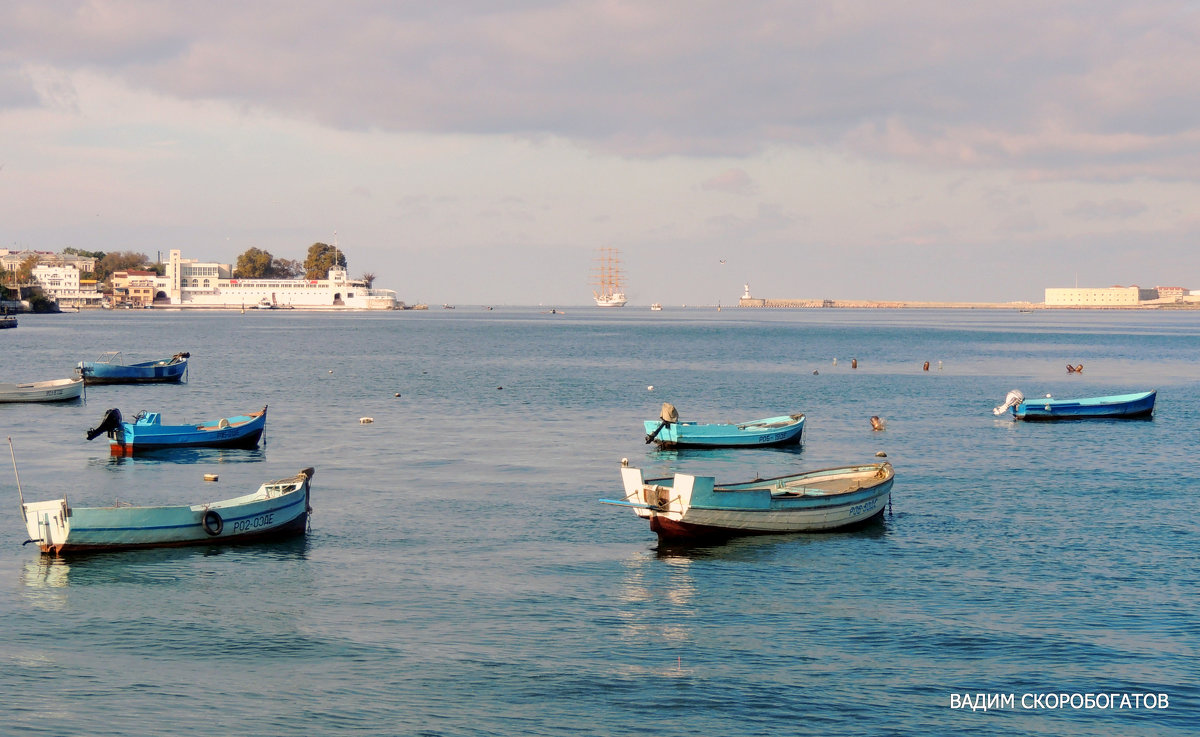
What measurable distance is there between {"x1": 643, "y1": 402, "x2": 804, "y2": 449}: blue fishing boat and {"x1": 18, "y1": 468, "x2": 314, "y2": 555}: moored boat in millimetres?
22610

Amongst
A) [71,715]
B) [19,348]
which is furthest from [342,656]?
[19,348]

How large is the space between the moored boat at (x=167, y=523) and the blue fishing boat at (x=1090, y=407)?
49227 millimetres

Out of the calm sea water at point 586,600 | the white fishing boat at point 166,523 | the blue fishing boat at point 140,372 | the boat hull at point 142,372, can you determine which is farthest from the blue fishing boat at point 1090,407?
the boat hull at point 142,372

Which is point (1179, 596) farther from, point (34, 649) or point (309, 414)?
→ point (309, 414)

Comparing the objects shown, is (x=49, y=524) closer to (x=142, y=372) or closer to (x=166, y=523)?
(x=166, y=523)

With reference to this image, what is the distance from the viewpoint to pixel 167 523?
Answer: 30422 mm

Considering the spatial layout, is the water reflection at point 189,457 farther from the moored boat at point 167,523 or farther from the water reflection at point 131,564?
the water reflection at point 131,564

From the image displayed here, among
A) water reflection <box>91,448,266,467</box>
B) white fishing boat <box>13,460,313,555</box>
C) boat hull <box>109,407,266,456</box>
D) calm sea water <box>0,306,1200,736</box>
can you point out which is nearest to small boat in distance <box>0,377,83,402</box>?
calm sea water <box>0,306,1200,736</box>

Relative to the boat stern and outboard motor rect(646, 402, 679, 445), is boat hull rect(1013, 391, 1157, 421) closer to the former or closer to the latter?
outboard motor rect(646, 402, 679, 445)

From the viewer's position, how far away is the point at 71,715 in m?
19.1

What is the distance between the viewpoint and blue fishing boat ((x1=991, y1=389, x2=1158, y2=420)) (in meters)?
66.6

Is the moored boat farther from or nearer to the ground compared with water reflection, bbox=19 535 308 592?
farther from the ground

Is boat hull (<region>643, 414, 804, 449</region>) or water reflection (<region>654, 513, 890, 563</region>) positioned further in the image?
boat hull (<region>643, 414, 804, 449</region>)

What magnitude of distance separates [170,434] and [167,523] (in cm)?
2091
